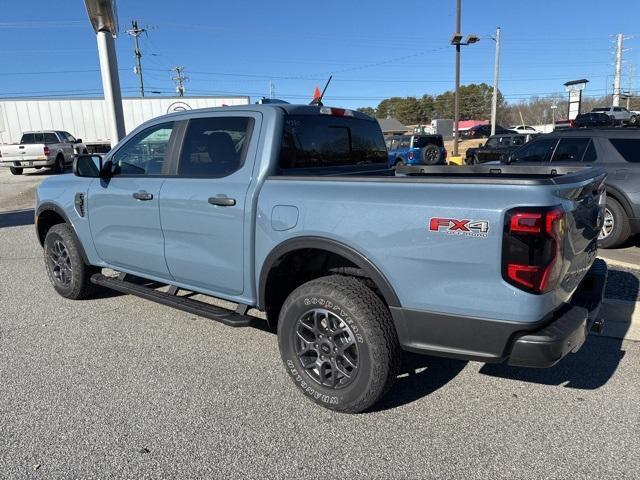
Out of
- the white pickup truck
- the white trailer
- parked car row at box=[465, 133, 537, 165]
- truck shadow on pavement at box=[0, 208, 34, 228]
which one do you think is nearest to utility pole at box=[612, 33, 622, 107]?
parked car row at box=[465, 133, 537, 165]

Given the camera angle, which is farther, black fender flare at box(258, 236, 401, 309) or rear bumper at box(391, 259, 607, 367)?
black fender flare at box(258, 236, 401, 309)

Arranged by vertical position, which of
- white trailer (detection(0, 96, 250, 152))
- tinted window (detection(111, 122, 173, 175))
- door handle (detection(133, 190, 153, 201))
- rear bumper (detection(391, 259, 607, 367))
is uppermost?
white trailer (detection(0, 96, 250, 152))

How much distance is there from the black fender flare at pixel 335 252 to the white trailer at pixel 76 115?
2747 cm

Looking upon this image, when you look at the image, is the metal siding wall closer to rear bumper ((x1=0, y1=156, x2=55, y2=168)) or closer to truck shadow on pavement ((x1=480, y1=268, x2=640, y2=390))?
rear bumper ((x1=0, y1=156, x2=55, y2=168))

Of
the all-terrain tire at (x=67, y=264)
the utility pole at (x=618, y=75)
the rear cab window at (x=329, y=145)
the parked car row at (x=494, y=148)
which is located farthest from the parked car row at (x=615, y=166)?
the utility pole at (x=618, y=75)

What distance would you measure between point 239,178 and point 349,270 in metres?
1.00

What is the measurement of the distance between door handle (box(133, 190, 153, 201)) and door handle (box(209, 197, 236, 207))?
2.48 ft

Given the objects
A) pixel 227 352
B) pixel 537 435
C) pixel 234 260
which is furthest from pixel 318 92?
pixel 537 435

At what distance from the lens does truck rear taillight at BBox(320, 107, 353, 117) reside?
153 inches

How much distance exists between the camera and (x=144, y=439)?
282cm

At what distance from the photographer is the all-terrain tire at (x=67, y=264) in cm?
500

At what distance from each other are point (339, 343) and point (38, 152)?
23.2m

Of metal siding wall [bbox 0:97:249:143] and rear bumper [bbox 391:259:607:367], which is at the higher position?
metal siding wall [bbox 0:97:249:143]

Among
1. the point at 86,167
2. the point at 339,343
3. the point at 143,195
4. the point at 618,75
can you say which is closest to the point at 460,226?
the point at 339,343
